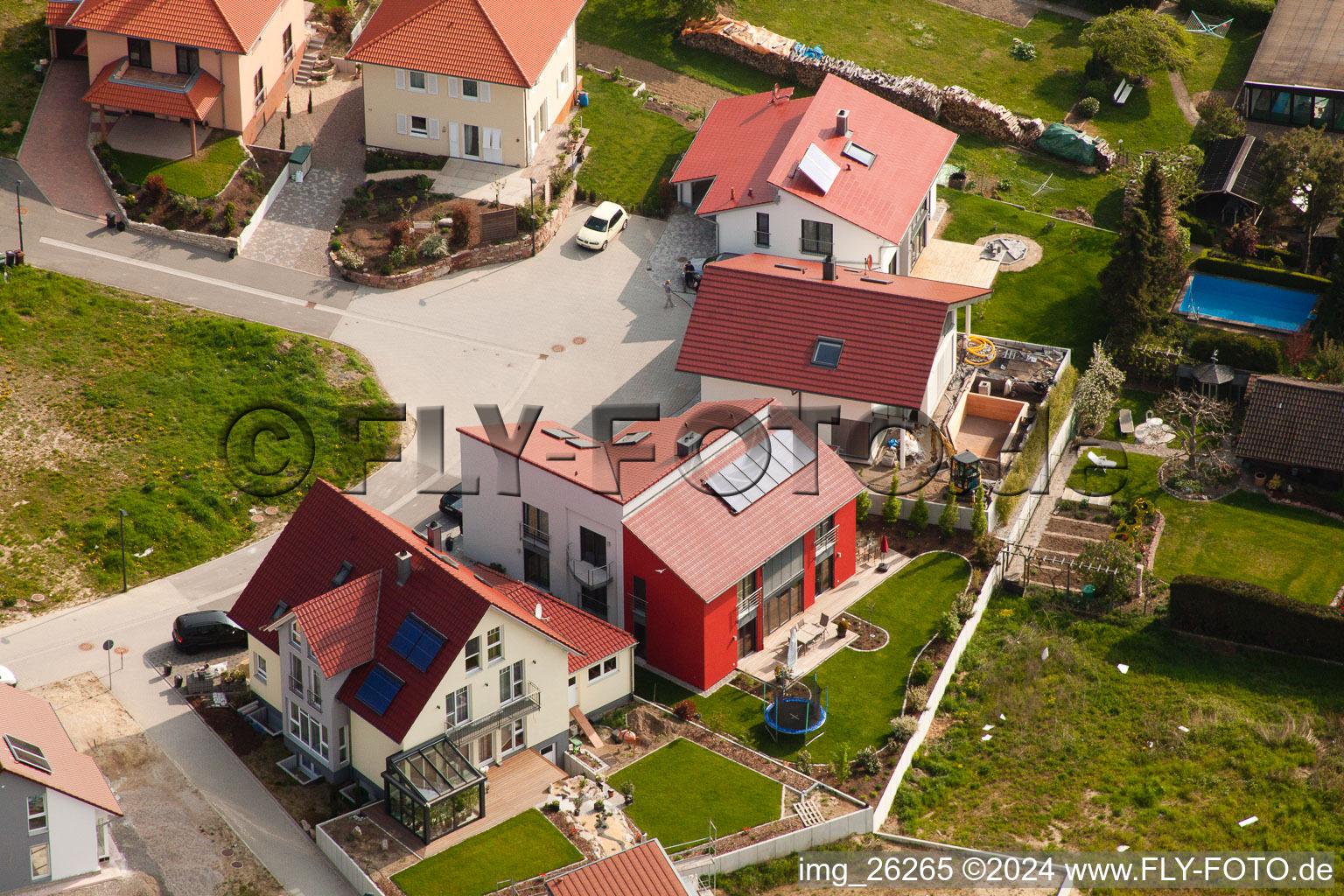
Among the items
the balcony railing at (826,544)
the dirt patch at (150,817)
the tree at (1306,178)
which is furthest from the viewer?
the tree at (1306,178)

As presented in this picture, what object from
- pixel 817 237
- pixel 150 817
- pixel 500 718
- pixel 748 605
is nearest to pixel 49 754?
pixel 150 817

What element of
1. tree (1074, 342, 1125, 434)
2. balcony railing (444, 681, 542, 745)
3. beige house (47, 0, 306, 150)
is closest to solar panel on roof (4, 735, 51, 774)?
balcony railing (444, 681, 542, 745)

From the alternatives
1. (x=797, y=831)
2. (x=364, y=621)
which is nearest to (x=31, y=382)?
(x=364, y=621)

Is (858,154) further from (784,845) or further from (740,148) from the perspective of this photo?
(784,845)

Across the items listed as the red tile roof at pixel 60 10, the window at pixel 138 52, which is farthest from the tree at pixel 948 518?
the red tile roof at pixel 60 10

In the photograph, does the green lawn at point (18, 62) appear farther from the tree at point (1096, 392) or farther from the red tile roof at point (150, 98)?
the tree at point (1096, 392)

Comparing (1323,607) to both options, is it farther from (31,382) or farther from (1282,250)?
(31,382)
